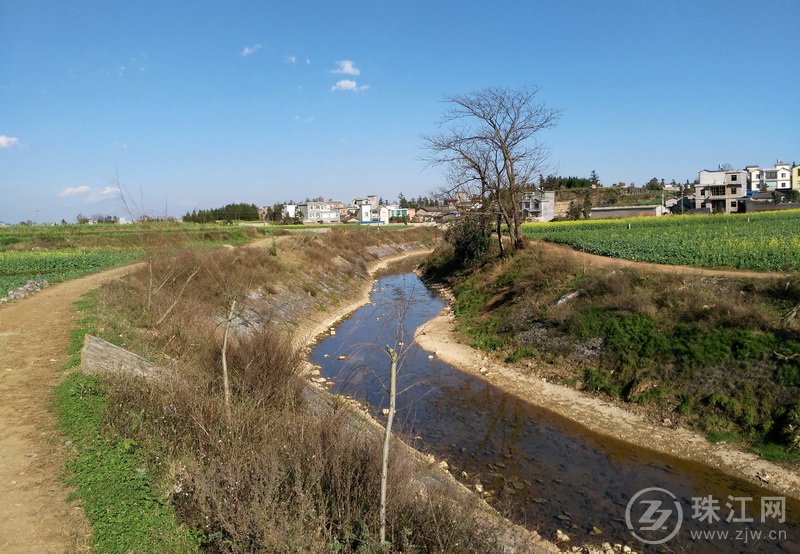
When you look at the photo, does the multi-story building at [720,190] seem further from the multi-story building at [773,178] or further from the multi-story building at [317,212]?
the multi-story building at [317,212]

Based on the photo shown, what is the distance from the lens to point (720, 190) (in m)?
71.7

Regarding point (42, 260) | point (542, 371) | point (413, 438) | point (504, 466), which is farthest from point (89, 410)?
point (42, 260)

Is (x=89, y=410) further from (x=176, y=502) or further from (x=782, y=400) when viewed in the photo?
(x=782, y=400)

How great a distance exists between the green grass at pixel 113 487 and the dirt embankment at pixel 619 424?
409 cm

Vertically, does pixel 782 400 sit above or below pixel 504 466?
above

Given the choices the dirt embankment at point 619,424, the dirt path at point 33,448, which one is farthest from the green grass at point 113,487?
the dirt embankment at point 619,424

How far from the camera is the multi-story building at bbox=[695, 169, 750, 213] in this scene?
6881cm

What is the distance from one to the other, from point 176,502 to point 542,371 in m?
13.6

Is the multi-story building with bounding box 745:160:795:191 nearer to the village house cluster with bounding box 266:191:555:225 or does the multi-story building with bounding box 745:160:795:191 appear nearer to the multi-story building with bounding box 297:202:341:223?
the village house cluster with bounding box 266:191:555:225

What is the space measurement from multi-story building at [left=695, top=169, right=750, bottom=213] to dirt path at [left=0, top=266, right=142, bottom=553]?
78.5 m

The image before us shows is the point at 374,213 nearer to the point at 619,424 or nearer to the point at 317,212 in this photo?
the point at 317,212

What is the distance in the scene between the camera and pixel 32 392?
8.90 m

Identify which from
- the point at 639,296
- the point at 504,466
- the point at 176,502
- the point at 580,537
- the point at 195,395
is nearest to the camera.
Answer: the point at 176,502

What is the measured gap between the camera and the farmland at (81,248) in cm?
2420
